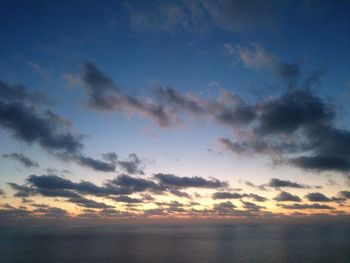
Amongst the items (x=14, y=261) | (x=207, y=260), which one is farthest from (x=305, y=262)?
(x=14, y=261)

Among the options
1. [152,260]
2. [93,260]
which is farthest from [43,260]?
[152,260]

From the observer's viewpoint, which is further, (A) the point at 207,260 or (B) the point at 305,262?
(A) the point at 207,260

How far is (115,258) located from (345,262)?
95.7m

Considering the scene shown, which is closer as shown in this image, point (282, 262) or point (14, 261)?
point (282, 262)

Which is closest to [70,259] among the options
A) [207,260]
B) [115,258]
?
[115,258]

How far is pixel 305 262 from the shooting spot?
109 m

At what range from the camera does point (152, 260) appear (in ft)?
383

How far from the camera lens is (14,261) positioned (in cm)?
11931

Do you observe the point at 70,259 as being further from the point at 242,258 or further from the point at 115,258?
the point at 242,258

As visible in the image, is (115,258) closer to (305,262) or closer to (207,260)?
(207,260)

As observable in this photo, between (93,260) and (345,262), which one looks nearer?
(345,262)

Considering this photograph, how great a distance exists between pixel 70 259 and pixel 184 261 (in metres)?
51.7

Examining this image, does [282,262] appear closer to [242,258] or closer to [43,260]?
[242,258]

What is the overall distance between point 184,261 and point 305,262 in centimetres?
4916
